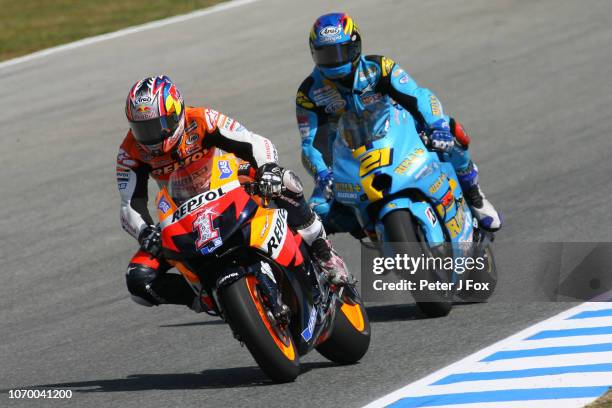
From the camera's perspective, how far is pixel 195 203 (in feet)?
19.7

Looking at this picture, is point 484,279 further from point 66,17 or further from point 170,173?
point 66,17

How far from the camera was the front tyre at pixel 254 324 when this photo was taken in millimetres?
5770

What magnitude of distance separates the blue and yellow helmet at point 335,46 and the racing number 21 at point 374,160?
721 millimetres

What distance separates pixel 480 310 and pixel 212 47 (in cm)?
1123

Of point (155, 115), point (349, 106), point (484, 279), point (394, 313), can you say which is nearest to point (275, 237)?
point (155, 115)

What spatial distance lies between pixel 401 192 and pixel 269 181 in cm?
156

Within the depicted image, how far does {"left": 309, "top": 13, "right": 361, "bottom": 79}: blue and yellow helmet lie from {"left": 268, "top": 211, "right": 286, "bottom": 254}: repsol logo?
6.72ft

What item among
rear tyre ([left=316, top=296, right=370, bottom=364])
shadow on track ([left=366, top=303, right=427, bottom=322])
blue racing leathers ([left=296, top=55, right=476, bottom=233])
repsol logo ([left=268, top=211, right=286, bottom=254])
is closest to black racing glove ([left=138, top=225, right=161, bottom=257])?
repsol logo ([left=268, top=211, right=286, bottom=254])

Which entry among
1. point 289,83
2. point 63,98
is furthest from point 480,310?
point 63,98

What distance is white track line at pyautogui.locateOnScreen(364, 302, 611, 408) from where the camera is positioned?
5.91 meters

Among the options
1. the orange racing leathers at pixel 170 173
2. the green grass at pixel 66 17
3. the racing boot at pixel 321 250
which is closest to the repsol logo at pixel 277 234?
the orange racing leathers at pixel 170 173

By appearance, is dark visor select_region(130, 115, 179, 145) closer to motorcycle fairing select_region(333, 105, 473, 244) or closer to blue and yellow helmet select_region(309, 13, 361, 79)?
motorcycle fairing select_region(333, 105, 473, 244)

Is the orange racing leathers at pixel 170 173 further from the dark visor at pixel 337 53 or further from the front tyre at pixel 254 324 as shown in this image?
the dark visor at pixel 337 53

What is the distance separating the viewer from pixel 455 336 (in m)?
7.16
